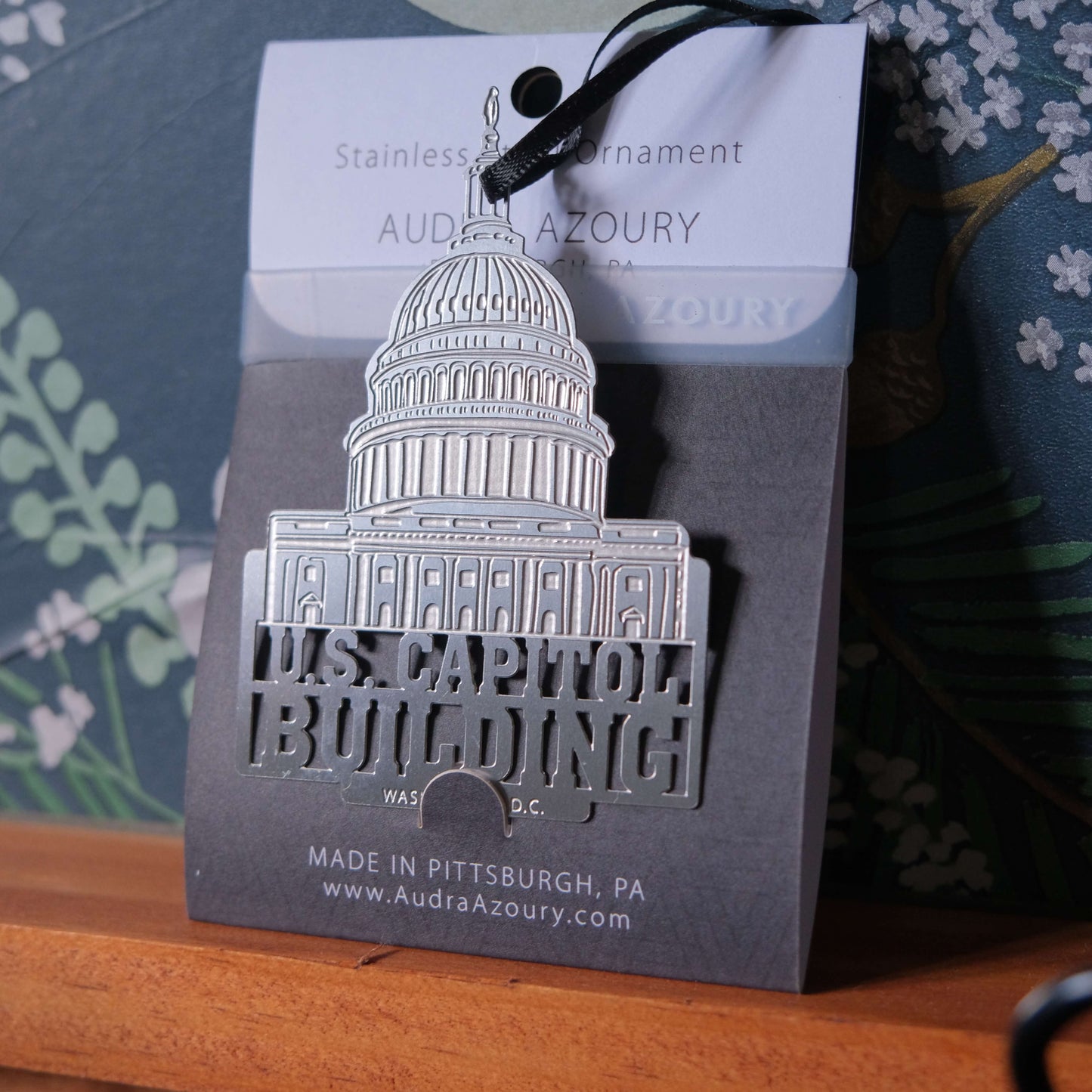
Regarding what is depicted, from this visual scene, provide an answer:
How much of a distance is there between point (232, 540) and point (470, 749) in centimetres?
15

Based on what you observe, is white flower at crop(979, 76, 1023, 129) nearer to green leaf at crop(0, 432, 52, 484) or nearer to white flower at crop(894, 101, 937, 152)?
white flower at crop(894, 101, 937, 152)

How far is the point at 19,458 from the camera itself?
2.16 ft

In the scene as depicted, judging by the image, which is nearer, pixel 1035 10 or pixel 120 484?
pixel 1035 10

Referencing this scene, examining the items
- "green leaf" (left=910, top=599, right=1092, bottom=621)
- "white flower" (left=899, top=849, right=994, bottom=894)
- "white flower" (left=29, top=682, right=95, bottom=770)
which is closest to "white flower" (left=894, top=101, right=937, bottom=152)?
"green leaf" (left=910, top=599, right=1092, bottom=621)

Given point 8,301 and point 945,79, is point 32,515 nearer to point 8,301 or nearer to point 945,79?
point 8,301

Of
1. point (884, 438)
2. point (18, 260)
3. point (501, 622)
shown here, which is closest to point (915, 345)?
point (884, 438)

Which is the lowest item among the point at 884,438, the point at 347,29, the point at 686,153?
the point at 884,438

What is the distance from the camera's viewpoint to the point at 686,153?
48cm

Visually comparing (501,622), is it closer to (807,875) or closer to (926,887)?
(807,875)

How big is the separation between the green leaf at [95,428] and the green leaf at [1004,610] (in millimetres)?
468

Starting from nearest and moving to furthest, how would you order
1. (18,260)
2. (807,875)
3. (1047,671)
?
(807,875) < (1047,671) < (18,260)

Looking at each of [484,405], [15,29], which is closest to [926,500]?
[484,405]

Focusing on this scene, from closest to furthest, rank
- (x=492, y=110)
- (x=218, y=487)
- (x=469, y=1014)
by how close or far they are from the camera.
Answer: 1. (x=469, y=1014)
2. (x=492, y=110)
3. (x=218, y=487)

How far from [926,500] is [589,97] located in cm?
25
